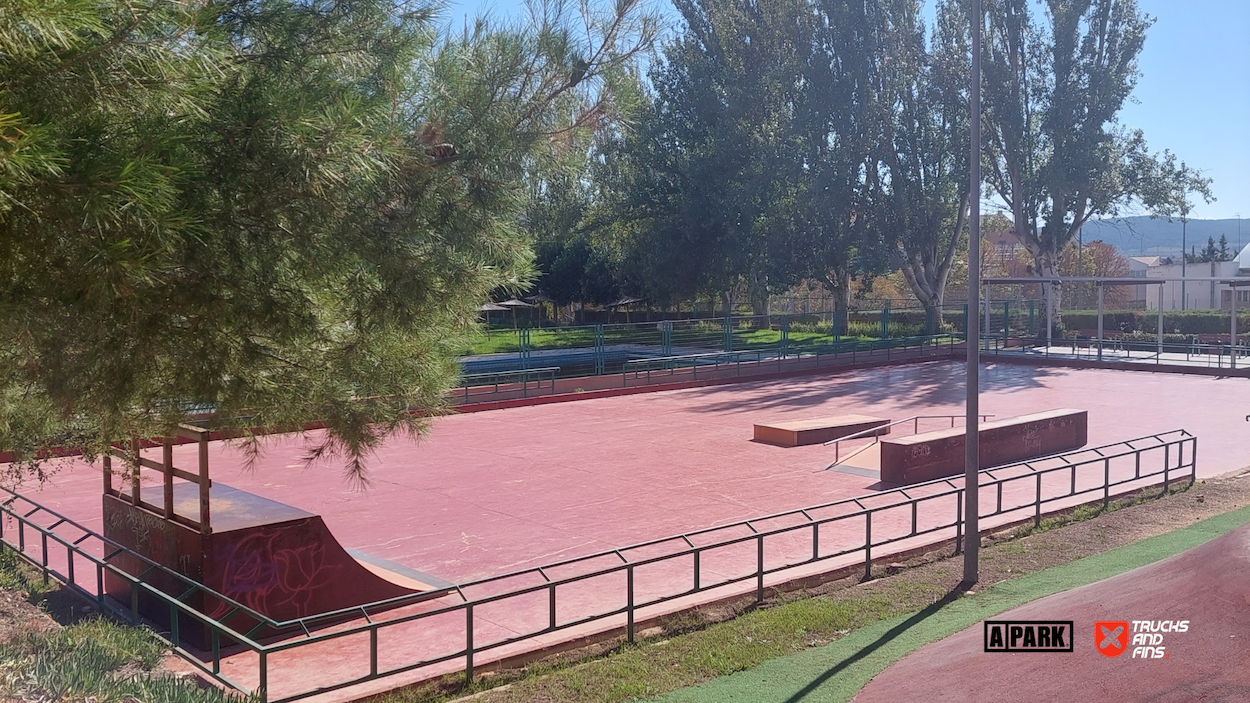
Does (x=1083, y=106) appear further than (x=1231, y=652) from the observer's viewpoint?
Yes

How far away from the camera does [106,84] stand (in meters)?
3.98

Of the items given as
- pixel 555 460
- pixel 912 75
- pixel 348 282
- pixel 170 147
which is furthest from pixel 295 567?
pixel 912 75

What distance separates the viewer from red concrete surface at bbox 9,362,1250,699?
10.2 metres

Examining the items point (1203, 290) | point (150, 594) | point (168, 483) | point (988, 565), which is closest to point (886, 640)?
point (988, 565)

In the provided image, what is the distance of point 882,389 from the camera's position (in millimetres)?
30797

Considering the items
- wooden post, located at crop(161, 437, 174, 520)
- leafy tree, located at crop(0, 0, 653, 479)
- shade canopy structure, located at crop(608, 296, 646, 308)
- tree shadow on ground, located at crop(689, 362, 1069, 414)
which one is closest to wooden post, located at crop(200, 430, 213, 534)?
wooden post, located at crop(161, 437, 174, 520)

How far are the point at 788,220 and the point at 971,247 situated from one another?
3457 centimetres

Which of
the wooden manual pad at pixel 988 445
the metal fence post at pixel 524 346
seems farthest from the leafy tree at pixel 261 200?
the metal fence post at pixel 524 346

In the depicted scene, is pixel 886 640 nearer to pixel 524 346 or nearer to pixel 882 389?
pixel 882 389

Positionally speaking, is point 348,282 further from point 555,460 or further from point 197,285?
point 555,460

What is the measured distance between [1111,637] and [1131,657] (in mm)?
364

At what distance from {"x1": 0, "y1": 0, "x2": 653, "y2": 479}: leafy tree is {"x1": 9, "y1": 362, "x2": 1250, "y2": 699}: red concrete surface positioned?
3.06 metres

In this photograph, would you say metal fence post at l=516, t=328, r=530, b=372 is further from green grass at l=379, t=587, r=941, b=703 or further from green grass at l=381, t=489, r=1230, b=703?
green grass at l=379, t=587, r=941, b=703

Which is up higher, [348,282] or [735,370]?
[348,282]
